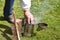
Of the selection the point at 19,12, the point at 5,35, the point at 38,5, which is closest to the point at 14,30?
the point at 5,35

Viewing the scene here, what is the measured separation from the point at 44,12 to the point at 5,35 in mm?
1358

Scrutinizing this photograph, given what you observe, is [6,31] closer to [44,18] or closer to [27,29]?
[27,29]

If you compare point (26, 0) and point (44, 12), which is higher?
A: point (26, 0)

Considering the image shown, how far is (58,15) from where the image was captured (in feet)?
18.0

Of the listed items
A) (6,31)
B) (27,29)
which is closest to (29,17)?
(27,29)

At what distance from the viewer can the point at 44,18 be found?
207 inches

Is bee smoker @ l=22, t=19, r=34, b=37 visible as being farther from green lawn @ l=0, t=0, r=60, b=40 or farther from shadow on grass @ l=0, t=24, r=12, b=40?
shadow on grass @ l=0, t=24, r=12, b=40

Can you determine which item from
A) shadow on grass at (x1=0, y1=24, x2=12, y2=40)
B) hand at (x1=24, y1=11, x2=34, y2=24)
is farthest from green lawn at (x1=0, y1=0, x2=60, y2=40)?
hand at (x1=24, y1=11, x2=34, y2=24)

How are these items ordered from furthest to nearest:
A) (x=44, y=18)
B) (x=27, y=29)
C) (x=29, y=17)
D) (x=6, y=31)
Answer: (x=44, y=18)
(x=6, y=31)
(x=27, y=29)
(x=29, y=17)

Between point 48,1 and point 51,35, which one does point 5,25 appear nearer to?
point 51,35

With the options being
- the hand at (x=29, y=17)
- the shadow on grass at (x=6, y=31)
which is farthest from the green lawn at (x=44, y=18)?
the hand at (x=29, y=17)

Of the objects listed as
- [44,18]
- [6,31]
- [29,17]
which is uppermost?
[29,17]

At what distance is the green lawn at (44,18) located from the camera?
4.57 m

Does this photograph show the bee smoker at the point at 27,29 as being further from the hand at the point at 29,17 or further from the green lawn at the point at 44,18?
the hand at the point at 29,17
